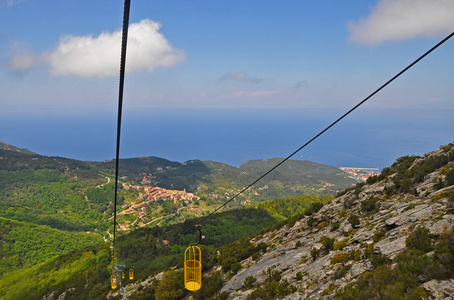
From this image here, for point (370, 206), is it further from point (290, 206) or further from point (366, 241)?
point (290, 206)

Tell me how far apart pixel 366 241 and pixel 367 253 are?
6.21 feet

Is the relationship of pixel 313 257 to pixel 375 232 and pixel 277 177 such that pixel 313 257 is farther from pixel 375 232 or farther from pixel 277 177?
pixel 277 177

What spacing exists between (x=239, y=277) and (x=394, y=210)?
35.4ft

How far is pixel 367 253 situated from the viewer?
958cm

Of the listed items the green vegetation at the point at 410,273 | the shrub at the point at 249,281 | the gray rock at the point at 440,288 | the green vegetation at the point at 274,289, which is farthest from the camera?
the shrub at the point at 249,281

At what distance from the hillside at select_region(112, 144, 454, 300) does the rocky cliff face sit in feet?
0.11

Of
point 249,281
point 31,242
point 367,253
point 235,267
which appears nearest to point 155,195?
point 31,242

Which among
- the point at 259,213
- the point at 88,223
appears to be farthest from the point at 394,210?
the point at 88,223

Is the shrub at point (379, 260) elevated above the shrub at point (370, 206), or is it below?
below

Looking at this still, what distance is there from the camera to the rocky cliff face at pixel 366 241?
8.30m

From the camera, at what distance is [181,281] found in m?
20.3

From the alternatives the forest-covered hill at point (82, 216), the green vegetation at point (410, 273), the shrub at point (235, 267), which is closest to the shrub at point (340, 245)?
the green vegetation at point (410, 273)

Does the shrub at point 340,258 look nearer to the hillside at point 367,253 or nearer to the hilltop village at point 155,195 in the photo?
the hillside at point 367,253

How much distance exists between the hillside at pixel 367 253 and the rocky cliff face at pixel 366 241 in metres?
0.03
